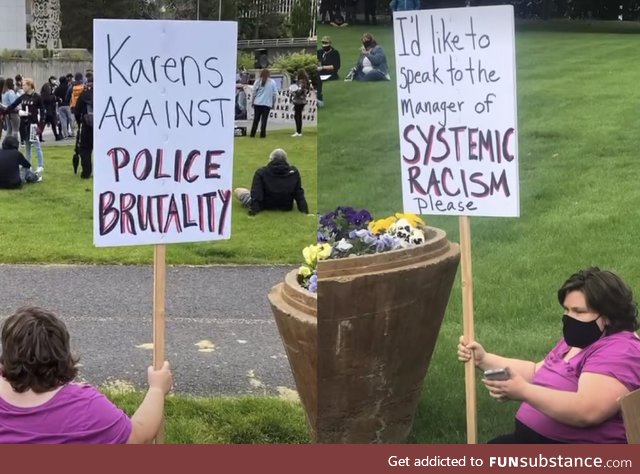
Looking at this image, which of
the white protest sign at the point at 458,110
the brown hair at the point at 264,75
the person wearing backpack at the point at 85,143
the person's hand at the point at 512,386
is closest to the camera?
the person's hand at the point at 512,386

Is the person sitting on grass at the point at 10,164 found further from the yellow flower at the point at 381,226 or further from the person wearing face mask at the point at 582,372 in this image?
the person wearing face mask at the point at 582,372

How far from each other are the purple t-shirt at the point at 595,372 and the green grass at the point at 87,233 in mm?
4367

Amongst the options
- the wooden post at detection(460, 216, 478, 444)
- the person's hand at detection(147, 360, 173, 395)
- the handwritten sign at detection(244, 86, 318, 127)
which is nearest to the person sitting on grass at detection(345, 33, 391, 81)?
the wooden post at detection(460, 216, 478, 444)

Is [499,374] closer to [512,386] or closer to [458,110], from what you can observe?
[512,386]

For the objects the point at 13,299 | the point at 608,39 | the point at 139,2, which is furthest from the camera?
the point at 139,2

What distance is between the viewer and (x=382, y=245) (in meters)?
3.09

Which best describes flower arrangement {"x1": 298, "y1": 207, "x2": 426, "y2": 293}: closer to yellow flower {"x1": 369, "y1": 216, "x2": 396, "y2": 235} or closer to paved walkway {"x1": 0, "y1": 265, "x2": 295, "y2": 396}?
yellow flower {"x1": 369, "y1": 216, "x2": 396, "y2": 235}

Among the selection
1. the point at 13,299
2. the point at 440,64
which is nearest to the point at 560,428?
the point at 440,64

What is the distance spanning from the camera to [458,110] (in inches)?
103

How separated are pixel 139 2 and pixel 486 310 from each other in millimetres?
9647

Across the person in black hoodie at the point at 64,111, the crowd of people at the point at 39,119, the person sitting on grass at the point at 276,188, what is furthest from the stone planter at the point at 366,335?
the person in black hoodie at the point at 64,111

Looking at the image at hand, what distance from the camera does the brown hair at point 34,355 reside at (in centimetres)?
212

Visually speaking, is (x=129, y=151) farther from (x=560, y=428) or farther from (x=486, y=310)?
(x=486, y=310)

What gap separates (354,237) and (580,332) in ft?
3.16
